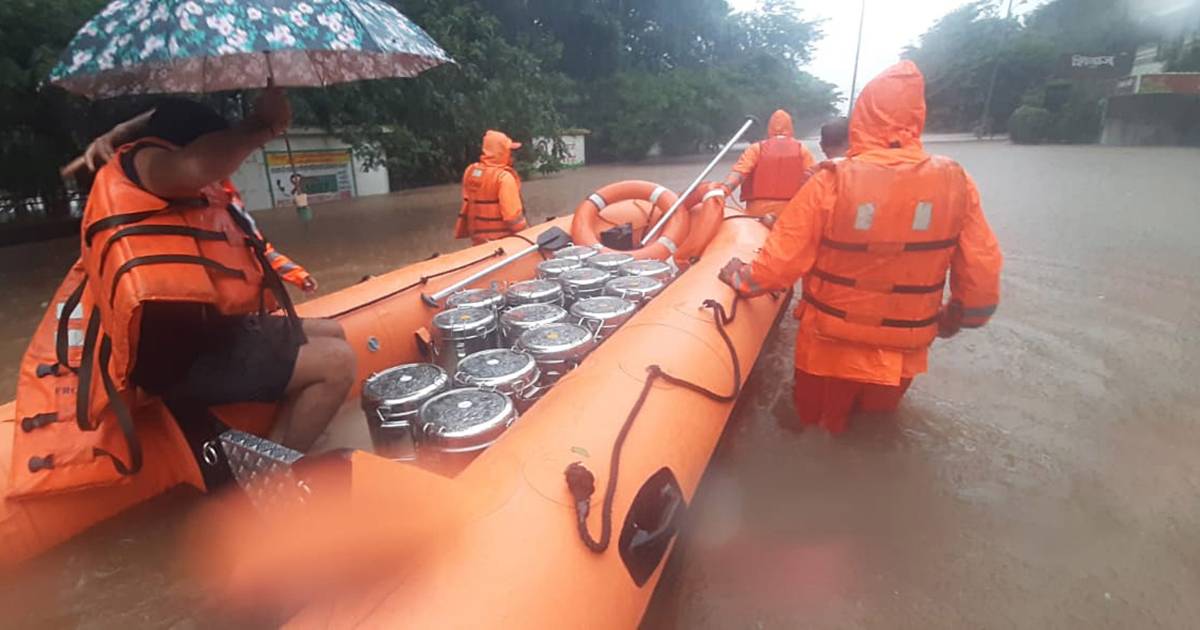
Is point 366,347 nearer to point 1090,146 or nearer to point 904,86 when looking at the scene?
point 904,86

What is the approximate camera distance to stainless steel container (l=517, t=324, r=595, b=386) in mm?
2166

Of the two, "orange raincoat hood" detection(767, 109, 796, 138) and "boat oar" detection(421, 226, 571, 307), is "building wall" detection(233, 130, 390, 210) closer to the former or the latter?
"boat oar" detection(421, 226, 571, 307)

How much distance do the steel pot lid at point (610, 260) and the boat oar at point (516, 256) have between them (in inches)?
20.2

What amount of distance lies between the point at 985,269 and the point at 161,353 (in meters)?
2.76

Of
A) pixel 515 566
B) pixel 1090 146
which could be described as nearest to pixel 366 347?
pixel 515 566

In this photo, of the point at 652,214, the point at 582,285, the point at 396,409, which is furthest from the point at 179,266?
the point at 652,214

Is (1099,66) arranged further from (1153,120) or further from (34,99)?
(34,99)

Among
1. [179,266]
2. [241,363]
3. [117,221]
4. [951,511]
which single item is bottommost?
[951,511]

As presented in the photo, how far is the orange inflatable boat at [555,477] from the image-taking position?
1.14 meters

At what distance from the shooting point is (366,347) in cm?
255

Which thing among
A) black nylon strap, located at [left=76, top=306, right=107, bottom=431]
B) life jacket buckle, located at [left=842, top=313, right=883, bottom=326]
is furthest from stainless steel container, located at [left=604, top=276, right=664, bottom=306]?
black nylon strap, located at [left=76, top=306, right=107, bottom=431]

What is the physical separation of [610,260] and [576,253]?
303 millimetres

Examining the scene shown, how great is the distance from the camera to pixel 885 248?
2076 mm

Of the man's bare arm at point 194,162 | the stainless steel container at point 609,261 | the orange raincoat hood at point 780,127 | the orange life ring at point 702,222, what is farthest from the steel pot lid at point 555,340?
the orange raincoat hood at point 780,127
